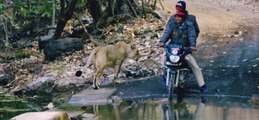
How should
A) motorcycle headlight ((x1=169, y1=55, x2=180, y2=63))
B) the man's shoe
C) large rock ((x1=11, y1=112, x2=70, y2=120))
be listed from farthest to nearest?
1. the man's shoe
2. motorcycle headlight ((x1=169, y1=55, x2=180, y2=63))
3. large rock ((x1=11, y1=112, x2=70, y2=120))

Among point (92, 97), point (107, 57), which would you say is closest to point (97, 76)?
point (107, 57)

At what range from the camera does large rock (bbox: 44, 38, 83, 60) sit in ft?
52.9

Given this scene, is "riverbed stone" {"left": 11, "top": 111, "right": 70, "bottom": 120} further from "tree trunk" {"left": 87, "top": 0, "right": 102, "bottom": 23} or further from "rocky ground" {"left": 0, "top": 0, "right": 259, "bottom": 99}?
"tree trunk" {"left": 87, "top": 0, "right": 102, "bottom": 23}

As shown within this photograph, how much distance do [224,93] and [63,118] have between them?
11.8ft

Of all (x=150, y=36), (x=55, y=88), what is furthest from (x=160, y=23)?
(x=55, y=88)

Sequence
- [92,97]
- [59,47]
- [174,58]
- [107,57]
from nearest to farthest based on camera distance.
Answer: [174,58] → [92,97] → [107,57] → [59,47]

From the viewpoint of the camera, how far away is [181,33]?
10.8 metres

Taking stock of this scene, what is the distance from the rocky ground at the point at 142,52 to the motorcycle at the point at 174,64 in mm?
1537

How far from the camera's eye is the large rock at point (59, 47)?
16125mm

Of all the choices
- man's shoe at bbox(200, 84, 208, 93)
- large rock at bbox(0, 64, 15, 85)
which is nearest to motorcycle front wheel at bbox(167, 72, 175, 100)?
man's shoe at bbox(200, 84, 208, 93)

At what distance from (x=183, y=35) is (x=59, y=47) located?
20.3 ft

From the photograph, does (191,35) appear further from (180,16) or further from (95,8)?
(95,8)

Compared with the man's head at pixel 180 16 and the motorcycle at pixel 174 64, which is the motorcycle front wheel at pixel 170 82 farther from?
the man's head at pixel 180 16

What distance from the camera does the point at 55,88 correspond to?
1327 centimetres
